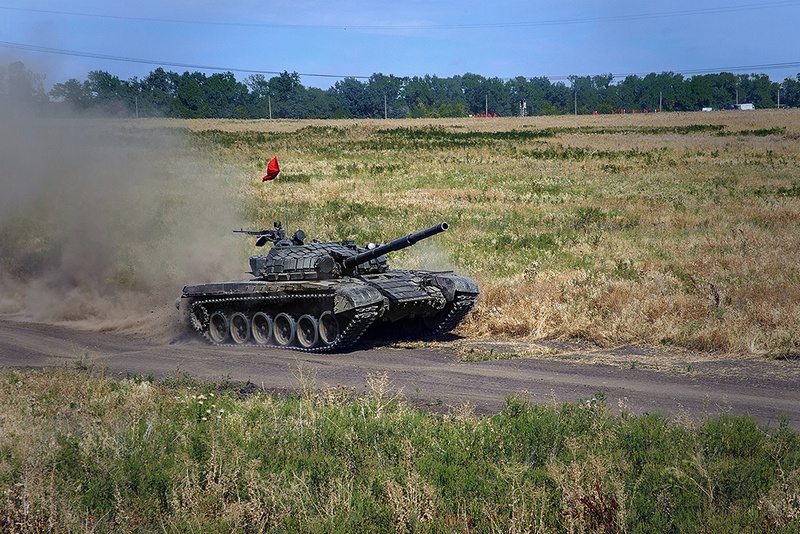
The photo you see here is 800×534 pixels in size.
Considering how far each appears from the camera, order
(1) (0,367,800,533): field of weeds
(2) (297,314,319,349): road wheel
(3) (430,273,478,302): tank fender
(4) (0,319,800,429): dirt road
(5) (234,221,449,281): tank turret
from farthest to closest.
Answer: (5) (234,221,449,281): tank turret
(3) (430,273,478,302): tank fender
(2) (297,314,319,349): road wheel
(4) (0,319,800,429): dirt road
(1) (0,367,800,533): field of weeds

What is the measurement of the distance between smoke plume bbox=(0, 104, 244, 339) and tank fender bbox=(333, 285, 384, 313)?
658cm

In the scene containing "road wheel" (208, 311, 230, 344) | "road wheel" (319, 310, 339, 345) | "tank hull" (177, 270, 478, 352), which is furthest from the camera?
"road wheel" (208, 311, 230, 344)

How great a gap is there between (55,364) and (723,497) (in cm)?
1131

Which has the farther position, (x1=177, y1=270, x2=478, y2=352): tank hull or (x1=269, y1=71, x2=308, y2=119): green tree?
(x1=269, y1=71, x2=308, y2=119): green tree

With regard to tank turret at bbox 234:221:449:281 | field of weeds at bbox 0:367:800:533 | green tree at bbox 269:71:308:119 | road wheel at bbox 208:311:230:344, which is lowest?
road wheel at bbox 208:311:230:344

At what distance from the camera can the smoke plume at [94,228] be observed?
72.0 feet

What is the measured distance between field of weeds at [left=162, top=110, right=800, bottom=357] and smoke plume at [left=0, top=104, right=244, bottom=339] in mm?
4609

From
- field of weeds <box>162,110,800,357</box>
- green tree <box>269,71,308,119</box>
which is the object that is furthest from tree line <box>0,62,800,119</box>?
field of weeds <box>162,110,800,357</box>

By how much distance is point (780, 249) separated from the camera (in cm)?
2158

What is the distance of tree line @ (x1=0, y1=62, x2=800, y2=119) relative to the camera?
93.8m

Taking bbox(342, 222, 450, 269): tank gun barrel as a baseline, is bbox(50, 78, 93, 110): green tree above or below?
above

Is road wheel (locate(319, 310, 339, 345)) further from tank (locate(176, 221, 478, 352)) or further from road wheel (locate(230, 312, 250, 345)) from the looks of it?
road wheel (locate(230, 312, 250, 345))

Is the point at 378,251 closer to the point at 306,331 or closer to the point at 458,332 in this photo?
the point at 306,331

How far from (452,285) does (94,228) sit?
12446mm
